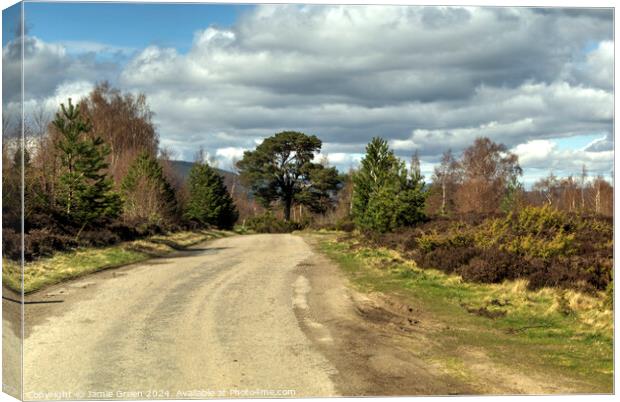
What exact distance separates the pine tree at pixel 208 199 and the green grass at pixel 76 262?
2726cm

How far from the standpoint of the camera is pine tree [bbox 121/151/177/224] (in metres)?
39.4

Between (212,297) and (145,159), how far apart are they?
2983cm

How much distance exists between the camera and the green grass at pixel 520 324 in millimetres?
7852

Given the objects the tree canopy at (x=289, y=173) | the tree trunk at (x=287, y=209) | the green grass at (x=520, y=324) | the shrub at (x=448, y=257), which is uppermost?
the tree canopy at (x=289, y=173)

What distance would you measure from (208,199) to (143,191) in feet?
64.4

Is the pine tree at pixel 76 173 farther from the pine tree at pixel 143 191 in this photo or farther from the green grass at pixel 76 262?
the pine tree at pixel 143 191

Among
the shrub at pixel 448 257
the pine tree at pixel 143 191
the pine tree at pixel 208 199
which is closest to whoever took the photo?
the shrub at pixel 448 257

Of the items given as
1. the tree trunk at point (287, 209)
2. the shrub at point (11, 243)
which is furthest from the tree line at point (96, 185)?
the tree trunk at point (287, 209)

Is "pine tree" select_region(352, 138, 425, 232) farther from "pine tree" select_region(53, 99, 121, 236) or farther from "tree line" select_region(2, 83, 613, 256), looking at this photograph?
"pine tree" select_region(53, 99, 121, 236)

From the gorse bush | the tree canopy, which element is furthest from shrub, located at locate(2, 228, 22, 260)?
the gorse bush

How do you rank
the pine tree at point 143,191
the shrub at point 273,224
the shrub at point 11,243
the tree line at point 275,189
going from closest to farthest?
the shrub at point 11,243 → the tree line at point 275,189 → the shrub at point 273,224 → the pine tree at point 143,191

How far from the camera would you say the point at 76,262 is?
63.9 feet

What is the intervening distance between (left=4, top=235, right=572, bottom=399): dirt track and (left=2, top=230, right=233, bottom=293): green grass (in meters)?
0.83

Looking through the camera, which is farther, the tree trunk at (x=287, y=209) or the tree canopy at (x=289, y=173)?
the tree trunk at (x=287, y=209)
